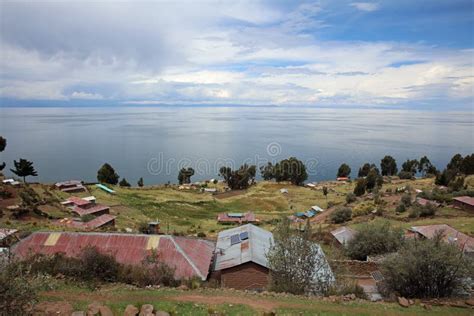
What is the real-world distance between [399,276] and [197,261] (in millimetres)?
8796

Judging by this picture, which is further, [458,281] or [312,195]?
[312,195]

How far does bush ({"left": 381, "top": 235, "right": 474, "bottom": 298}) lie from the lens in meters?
11.7

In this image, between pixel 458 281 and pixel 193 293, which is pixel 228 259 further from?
pixel 458 281

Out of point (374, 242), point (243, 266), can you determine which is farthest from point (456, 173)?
point (243, 266)

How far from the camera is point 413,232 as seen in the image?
2366 centimetres

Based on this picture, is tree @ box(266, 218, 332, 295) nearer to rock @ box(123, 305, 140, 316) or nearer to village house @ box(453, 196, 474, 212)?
rock @ box(123, 305, 140, 316)

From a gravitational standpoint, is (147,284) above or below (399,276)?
below

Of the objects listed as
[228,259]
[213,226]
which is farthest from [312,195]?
[228,259]

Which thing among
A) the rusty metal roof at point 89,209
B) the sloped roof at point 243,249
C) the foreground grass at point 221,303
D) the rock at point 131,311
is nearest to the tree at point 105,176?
the rusty metal roof at point 89,209

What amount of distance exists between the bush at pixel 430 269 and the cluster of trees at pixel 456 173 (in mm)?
39964

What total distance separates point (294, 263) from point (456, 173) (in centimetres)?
6407

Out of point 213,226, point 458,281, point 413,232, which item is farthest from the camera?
point 213,226

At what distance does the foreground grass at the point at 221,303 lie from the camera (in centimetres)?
1016

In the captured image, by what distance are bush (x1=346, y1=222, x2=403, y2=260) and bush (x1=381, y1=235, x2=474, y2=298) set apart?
311 inches
